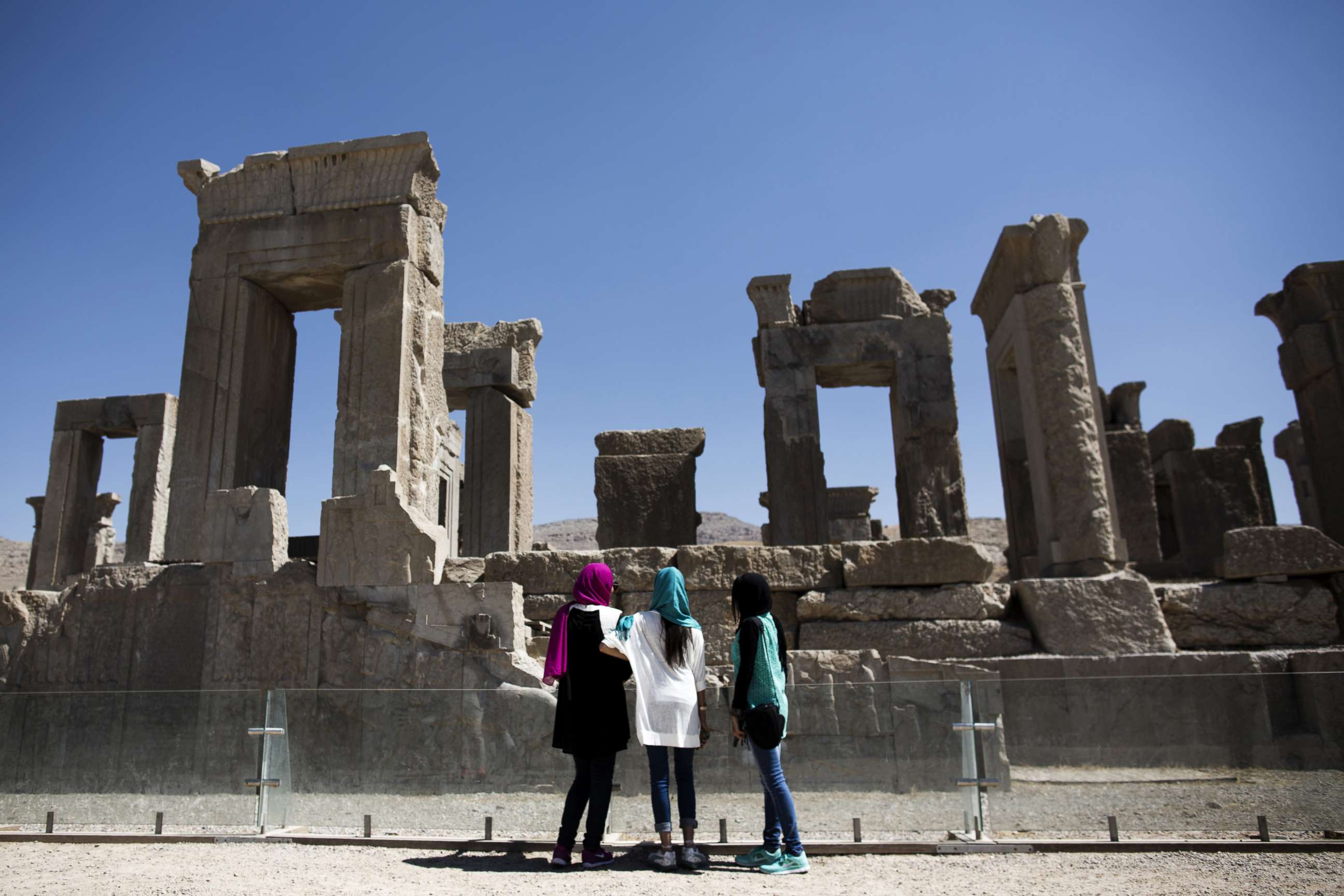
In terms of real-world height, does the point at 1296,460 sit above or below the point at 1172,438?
above

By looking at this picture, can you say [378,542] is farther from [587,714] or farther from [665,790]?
[665,790]

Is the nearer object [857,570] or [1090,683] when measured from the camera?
[1090,683]

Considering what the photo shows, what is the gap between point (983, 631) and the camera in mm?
7027

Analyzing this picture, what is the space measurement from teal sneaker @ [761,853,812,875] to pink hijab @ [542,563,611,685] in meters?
1.18

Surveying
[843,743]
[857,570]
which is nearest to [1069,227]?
[857,570]

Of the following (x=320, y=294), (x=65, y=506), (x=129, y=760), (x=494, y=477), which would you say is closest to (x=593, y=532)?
(x=65, y=506)

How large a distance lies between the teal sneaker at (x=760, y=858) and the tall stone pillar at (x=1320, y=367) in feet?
29.2

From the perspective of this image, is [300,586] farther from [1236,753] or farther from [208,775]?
[1236,753]

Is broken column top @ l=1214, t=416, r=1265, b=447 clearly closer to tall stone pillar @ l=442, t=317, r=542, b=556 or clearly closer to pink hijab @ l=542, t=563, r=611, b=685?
tall stone pillar @ l=442, t=317, r=542, b=556

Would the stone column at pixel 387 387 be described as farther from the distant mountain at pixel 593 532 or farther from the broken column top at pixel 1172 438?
the distant mountain at pixel 593 532

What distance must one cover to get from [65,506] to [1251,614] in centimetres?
1728

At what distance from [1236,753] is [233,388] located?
818 centimetres

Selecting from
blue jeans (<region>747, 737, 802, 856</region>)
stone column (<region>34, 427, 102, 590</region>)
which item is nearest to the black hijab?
blue jeans (<region>747, 737, 802, 856</region>)

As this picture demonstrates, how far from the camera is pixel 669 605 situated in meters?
4.09
